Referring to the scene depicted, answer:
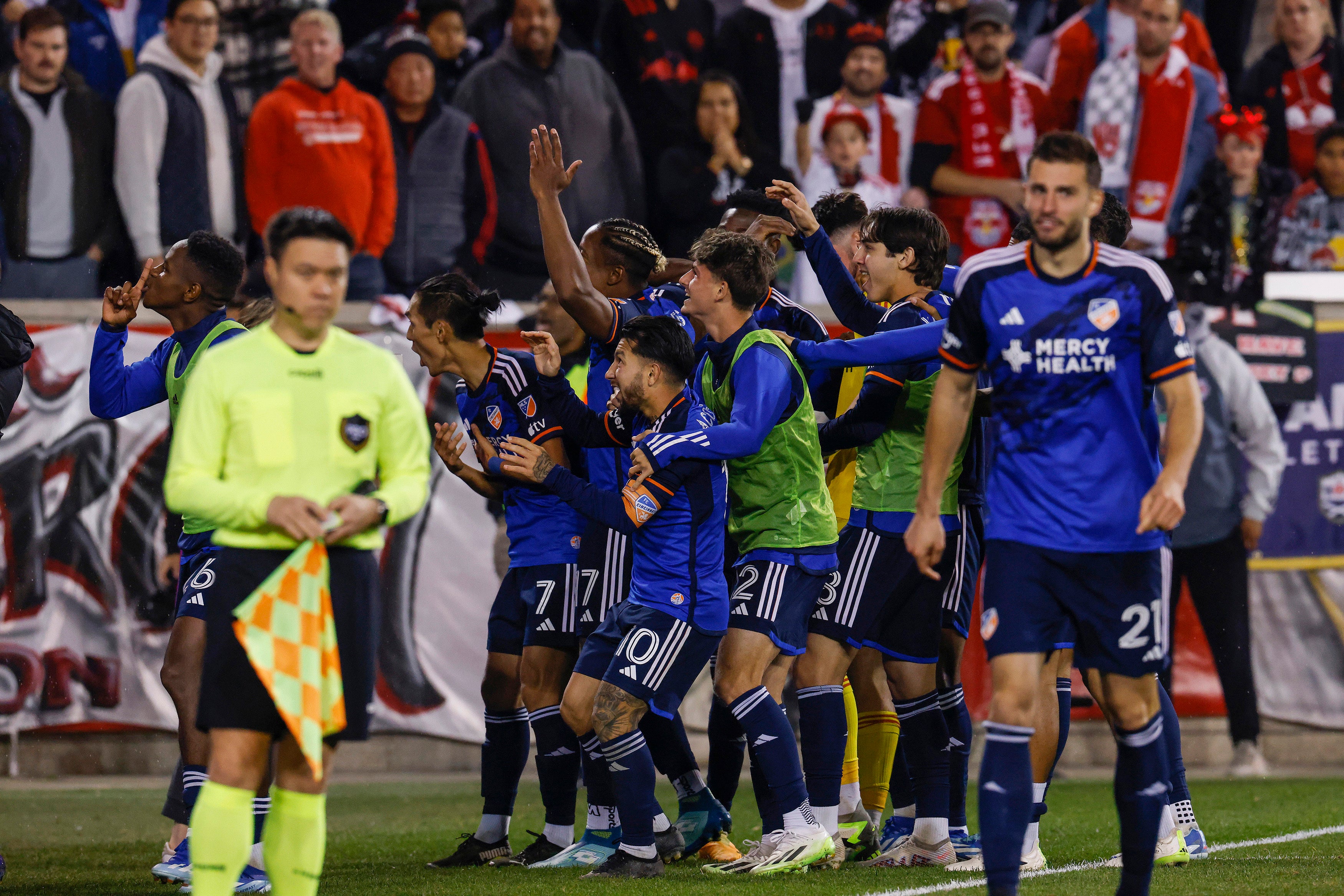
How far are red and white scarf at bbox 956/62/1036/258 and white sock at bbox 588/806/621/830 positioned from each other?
654 centimetres

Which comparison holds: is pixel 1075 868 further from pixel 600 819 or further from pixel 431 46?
pixel 431 46

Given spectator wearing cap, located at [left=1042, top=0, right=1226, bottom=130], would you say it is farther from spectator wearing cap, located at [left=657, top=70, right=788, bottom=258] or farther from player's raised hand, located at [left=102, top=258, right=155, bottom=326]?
player's raised hand, located at [left=102, top=258, right=155, bottom=326]

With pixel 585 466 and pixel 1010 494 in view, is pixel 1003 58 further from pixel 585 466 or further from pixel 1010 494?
pixel 1010 494

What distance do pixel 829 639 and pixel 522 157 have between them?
6083mm

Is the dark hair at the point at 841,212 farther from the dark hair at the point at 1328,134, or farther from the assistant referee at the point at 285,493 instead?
the dark hair at the point at 1328,134

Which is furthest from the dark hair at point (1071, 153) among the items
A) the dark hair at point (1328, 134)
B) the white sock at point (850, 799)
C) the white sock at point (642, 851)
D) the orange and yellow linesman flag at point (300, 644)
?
the dark hair at point (1328, 134)

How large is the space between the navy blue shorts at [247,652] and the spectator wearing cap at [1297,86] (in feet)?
33.7

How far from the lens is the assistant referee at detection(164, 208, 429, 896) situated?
3945mm

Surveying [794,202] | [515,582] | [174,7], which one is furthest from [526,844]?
[174,7]

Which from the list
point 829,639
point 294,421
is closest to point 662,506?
point 829,639

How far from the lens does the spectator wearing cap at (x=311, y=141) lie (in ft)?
33.8

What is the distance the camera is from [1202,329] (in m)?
10.7

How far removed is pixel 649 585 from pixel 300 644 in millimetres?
1801

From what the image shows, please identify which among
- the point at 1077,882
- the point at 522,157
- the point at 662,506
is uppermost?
the point at 522,157
